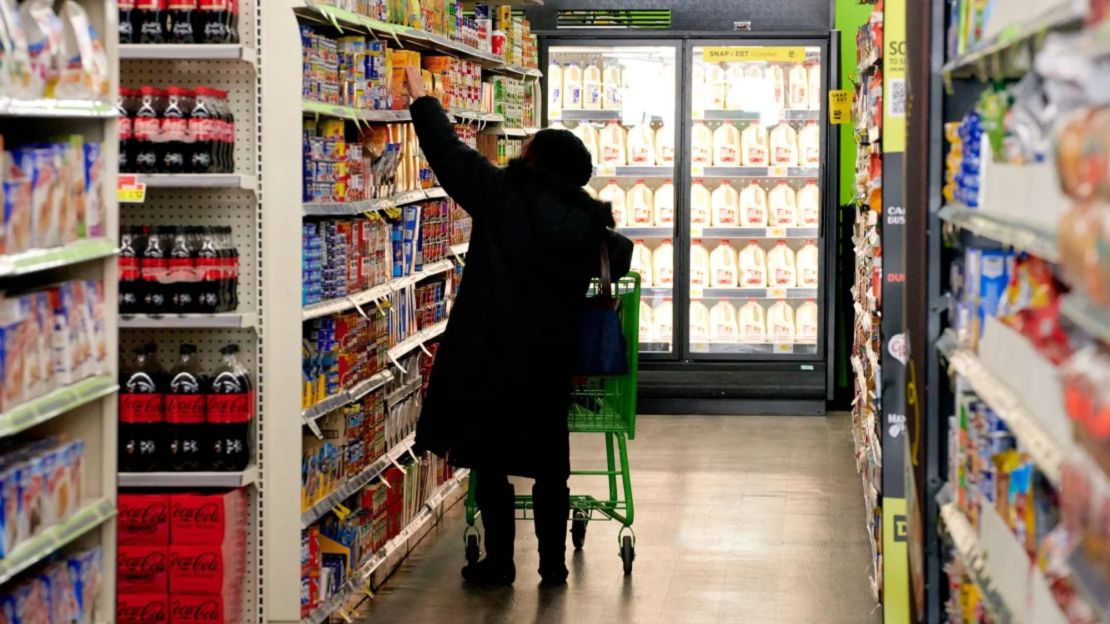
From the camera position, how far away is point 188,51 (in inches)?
189

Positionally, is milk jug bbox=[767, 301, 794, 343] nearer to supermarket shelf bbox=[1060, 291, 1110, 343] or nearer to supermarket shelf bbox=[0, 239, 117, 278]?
supermarket shelf bbox=[0, 239, 117, 278]

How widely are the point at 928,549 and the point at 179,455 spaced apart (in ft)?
7.52

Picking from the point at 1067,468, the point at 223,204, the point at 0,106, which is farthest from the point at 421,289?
the point at 1067,468

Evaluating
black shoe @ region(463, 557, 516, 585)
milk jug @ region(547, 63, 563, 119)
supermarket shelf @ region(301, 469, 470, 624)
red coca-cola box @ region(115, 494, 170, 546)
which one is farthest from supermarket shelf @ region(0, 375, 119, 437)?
milk jug @ region(547, 63, 563, 119)

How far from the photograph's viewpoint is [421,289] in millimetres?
7098

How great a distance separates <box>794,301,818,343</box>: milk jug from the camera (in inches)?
432

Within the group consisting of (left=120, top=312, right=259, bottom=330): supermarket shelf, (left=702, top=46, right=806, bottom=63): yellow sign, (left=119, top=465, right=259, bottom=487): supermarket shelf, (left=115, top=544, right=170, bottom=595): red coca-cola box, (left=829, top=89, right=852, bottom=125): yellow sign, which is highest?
(left=702, top=46, right=806, bottom=63): yellow sign

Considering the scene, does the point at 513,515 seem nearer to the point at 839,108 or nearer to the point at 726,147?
the point at 839,108

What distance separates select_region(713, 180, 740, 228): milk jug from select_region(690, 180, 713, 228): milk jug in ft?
0.22

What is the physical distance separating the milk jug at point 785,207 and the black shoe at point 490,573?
17.0 feet

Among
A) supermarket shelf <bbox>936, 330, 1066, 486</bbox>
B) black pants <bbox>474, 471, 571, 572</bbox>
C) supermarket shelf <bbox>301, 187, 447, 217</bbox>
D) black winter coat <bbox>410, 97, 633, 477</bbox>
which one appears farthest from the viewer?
black pants <bbox>474, 471, 571, 572</bbox>

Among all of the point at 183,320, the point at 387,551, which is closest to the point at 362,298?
the point at 183,320

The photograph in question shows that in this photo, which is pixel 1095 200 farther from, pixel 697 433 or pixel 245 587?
pixel 697 433

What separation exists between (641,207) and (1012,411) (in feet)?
27.8
